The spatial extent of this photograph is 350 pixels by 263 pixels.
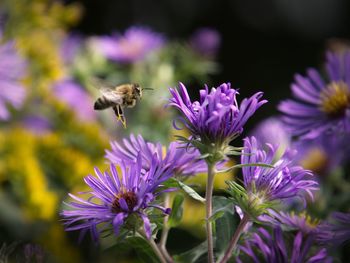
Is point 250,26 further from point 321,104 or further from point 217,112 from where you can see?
point 217,112

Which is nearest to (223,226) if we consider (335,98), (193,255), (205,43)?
(193,255)

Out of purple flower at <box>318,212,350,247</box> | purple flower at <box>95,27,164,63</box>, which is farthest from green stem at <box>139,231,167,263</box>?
purple flower at <box>95,27,164,63</box>

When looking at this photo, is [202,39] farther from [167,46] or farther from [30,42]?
[30,42]

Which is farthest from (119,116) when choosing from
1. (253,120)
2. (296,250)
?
(253,120)

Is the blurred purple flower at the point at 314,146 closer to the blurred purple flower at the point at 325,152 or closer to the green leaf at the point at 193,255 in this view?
the blurred purple flower at the point at 325,152

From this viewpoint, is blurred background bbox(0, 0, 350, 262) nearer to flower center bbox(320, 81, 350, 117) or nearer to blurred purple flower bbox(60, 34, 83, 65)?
blurred purple flower bbox(60, 34, 83, 65)
